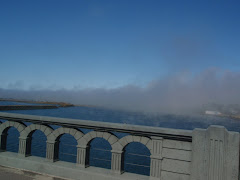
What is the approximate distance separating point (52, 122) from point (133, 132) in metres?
2.85

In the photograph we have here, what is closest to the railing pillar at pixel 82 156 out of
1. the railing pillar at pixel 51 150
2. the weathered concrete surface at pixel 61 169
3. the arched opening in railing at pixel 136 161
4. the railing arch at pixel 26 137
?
the weathered concrete surface at pixel 61 169

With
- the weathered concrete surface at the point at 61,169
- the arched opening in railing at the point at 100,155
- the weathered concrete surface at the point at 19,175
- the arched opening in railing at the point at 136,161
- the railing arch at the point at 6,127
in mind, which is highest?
the railing arch at the point at 6,127

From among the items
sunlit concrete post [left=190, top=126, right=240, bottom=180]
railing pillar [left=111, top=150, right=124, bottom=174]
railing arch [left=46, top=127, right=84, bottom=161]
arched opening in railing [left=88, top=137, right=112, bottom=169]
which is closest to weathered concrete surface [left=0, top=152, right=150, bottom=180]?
railing pillar [left=111, top=150, right=124, bottom=174]

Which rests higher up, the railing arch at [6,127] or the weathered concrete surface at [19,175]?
the railing arch at [6,127]

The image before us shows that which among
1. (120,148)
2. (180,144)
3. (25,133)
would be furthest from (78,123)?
(180,144)

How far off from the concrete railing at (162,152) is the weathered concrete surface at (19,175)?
169 millimetres

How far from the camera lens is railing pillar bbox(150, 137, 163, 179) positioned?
5773mm

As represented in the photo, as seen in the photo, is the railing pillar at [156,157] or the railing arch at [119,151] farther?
the railing arch at [119,151]

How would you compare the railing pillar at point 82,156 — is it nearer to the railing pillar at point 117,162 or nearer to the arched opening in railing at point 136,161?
the railing pillar at point 117,162

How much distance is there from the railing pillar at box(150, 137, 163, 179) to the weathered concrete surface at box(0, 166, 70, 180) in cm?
310

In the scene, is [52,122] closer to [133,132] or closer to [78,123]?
[78,123]

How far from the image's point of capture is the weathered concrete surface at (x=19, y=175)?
20.9 ft

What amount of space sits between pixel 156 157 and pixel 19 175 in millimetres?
4459

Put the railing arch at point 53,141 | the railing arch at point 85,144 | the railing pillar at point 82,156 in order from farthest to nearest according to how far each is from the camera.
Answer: the railing arch at point 53,141 → the railing pillar at point 82,156 → the railing arch at point 85,144
